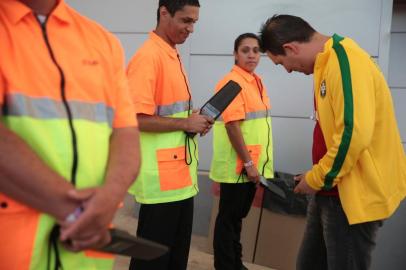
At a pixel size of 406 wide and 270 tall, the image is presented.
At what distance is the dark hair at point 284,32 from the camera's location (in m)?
2.08

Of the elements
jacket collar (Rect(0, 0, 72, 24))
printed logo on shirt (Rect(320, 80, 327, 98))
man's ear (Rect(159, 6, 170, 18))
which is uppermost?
man's ear (Rect(159, 6, 170, 18))

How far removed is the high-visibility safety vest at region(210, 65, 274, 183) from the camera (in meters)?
3.15

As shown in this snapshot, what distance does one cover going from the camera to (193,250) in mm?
3939

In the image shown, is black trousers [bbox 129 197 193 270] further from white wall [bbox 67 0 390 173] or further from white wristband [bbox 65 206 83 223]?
white wall [bbox 67 0 390 173]

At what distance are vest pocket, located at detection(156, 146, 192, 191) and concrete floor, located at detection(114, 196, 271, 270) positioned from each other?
137 cm

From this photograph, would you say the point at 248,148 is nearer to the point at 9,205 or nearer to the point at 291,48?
the point at 291,48

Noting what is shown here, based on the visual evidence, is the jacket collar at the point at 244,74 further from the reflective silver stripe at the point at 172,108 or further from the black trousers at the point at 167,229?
the black trousers at the point at 167,229

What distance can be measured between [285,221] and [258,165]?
0.65m

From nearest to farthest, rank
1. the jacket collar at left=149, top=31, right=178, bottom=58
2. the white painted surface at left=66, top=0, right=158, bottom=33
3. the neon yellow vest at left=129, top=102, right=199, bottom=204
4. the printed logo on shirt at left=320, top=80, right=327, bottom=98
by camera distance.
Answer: the printed logo on shirt at left=320, top=80, right=327, bottom=98 → the neon yellow vest at left=129, top=102, right=199, bottom=204 → the jacket collar at left=149, top=31, right=178, bottom=58 → the white painted surface at left=66, top=0, right=158, bottom=33

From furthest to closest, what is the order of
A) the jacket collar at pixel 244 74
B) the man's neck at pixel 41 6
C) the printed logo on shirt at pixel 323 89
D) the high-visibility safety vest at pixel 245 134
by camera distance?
the jacket collar at pixel 244 74 < the high-visibility safety vest at pixel 245 134 < the printed logo on shirt at pixel 323 89 < the man's neck at pixel 41 6

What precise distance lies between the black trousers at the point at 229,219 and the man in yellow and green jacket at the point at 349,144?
1.14m

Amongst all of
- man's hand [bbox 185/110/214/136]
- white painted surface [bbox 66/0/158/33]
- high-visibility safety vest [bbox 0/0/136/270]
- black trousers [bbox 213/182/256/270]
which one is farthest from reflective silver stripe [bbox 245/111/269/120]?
high-visibility safety vest [bbox 0/0/136/270]

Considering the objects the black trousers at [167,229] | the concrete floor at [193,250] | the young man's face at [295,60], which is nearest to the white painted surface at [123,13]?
the concrete floor at [193,250]

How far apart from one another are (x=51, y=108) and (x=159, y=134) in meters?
1.10
